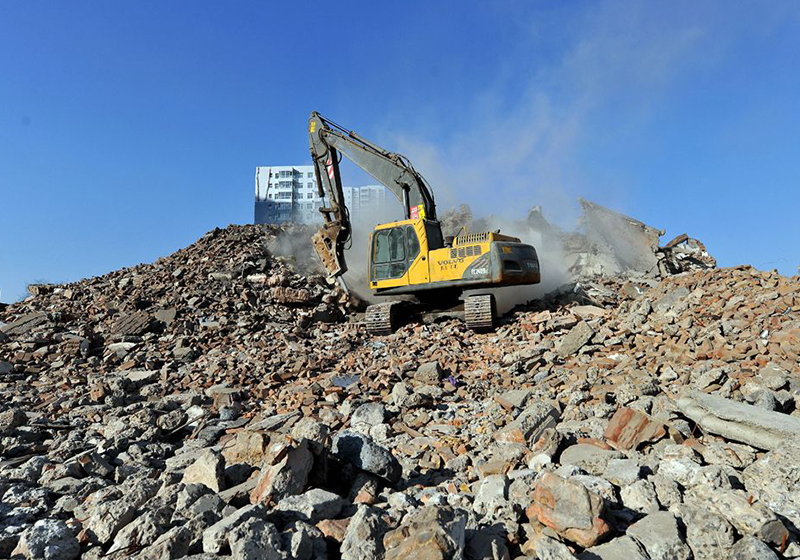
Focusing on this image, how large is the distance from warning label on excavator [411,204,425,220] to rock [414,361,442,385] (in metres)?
5.00

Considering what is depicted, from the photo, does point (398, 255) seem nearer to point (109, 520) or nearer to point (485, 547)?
point (109, 520)

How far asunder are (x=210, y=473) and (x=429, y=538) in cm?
196

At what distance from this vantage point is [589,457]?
4.02 meters

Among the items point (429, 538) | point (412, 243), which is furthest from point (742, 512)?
point (412, 243)

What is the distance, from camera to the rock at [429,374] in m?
7.73

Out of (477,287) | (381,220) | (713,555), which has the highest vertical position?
(381,220)

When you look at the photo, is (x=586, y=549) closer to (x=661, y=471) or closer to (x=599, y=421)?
(x=661, y=471)

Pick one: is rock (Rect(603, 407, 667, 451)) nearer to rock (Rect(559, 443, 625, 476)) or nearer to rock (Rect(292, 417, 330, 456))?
rock (Rect(559, 443, 625, 476))

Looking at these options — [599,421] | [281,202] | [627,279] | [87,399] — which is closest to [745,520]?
[599,421]

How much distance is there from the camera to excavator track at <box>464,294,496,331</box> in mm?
10852

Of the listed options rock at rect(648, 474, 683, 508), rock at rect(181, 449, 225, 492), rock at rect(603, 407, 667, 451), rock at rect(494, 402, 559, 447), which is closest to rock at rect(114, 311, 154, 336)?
rock at rect(181, 449, 225, 492)

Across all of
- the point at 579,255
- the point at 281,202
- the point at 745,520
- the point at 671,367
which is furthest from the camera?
the point at 281,202

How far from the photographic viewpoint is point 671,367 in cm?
629

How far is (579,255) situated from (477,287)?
7824 mm
